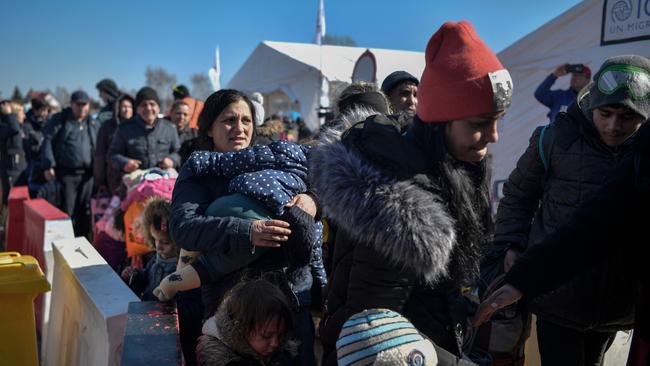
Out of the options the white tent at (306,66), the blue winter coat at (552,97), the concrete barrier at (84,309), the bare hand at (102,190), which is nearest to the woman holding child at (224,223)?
the concrete barrier at (84,309)

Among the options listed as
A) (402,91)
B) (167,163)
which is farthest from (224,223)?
(167,163)

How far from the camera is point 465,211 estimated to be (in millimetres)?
1752

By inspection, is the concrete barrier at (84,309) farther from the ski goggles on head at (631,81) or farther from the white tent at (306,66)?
the white tent at (306,66)

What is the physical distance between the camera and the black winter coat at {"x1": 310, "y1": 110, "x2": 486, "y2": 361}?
1.62m

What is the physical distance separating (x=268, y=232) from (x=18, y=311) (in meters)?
1.36

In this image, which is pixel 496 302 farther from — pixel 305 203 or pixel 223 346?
pixel 223 346

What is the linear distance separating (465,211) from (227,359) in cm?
104

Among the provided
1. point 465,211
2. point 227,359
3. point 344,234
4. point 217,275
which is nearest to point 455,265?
point 465,211

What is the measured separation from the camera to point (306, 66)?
1448 centimetres

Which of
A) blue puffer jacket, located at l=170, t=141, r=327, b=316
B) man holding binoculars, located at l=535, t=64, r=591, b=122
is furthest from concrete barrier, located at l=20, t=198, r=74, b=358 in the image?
man holding binoculars, located at l=535, t=64, r=591, b=122

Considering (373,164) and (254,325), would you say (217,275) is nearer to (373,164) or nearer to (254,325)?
(254,325)

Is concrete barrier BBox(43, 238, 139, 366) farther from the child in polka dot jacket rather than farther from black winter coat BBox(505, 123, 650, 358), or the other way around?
black winter coat BBox(505, 123, 650, 358)

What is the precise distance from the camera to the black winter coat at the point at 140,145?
6086mm

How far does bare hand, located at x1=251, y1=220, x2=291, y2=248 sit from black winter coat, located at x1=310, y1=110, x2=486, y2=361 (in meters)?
0.45
